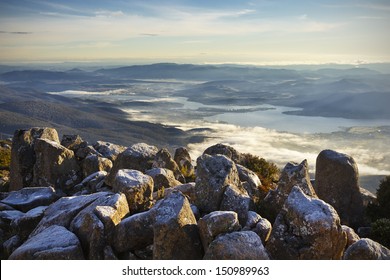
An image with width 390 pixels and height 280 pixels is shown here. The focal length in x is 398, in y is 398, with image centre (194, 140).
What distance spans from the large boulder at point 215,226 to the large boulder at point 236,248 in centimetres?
46

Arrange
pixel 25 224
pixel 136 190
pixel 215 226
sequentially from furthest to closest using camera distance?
pixel 25 224, pixel 136 190, pixel 215 226

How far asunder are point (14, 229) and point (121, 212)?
13.6ft

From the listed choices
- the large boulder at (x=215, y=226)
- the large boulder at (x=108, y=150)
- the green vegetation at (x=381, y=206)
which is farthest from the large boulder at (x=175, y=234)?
the large boulder at (x=108, y=150)

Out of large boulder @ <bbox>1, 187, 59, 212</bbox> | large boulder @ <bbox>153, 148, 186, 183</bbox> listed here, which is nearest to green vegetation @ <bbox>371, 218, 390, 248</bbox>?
large boulder @ <bbox>153, 148, 186, 183</bbox>

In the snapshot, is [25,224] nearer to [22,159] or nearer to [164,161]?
[164,161]

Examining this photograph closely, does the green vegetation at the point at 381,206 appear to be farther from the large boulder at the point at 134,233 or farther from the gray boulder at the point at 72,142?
the gray boulder at the point at 72,142

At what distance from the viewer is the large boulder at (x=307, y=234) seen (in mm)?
9719

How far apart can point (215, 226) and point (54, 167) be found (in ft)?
36.6

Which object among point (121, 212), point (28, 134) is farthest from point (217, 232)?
point (28, 134)

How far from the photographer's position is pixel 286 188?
13.9 m

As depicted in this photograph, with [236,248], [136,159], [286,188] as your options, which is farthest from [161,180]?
[236,248]

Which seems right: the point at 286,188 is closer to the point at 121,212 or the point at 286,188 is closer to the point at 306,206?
the point at 306,206
